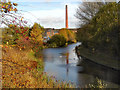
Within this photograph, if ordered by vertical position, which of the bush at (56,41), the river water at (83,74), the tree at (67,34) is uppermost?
the tree at (67,34)

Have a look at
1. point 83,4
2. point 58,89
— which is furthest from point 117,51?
point 83,4

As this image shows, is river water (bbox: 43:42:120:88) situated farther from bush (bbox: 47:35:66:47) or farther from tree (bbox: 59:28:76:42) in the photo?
tree (bbox: 59:28:76:42)

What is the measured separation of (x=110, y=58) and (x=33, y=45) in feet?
29.1

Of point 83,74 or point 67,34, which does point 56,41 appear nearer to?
point 67,34

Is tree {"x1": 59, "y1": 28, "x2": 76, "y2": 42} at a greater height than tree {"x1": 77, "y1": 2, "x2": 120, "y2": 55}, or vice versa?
tree {"x1": 59, "y1": 28, "x2": 76, "y2": 42}

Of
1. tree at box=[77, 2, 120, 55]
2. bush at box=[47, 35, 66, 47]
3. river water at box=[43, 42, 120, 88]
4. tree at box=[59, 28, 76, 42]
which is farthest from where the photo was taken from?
tree at box=[59, 28, 76, 42]

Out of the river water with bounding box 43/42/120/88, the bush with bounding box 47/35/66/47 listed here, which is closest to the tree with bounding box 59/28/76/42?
the bush with bounding box 47/35/66/47

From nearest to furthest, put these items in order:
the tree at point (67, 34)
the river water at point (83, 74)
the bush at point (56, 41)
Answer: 1. the river water at point (83, 74)
2. the bush at point (56, 41)
3. the tree at point (67, 34)

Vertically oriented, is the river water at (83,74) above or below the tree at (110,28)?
below

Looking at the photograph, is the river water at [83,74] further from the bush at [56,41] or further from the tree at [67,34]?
the tree at [67,34]

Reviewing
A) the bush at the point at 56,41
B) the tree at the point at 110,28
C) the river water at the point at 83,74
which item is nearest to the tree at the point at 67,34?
the bush at the point at 56,41

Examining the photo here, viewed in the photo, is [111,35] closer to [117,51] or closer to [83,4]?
[117,51]

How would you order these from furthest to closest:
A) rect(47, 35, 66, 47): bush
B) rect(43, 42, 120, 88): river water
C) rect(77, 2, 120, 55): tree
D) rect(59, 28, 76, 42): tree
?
rect(59, 28, 76, 42): tree
rect(47, 35, 66, 47): bush
rect(77, 2, 120, 55): tree
rect(43, 42, 120, 88): river water

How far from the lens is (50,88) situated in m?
6.44
